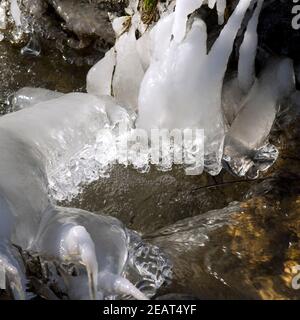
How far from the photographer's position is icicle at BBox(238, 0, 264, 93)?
330 centimetres

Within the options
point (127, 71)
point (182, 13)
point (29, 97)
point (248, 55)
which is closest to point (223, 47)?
point (248, 55)

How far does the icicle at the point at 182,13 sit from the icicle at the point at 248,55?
0.36m

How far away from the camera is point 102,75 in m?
3.70

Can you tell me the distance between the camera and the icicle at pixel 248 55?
3.30 meters

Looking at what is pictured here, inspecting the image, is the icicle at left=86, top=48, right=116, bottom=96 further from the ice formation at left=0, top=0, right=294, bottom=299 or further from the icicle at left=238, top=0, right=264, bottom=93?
the icicle at left=238, top=0, right=264, bottom=93

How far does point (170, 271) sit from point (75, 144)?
3.63 ft

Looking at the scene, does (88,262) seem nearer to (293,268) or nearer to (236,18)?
(293,268)

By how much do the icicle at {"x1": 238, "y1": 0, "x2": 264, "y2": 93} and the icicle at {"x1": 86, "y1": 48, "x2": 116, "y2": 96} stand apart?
77 cm

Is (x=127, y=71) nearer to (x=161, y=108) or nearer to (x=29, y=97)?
(x=161, y=108)

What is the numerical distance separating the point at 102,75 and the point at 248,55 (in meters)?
0.89

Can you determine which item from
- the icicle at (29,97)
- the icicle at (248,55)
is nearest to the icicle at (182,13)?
the icicle at (248,55)

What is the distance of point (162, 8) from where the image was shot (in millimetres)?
3496

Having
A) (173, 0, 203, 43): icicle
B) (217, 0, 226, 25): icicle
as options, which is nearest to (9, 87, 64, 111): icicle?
(173, 0, 203, 43): icicle

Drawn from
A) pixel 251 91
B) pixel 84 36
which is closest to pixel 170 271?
A: pixel 251 91
